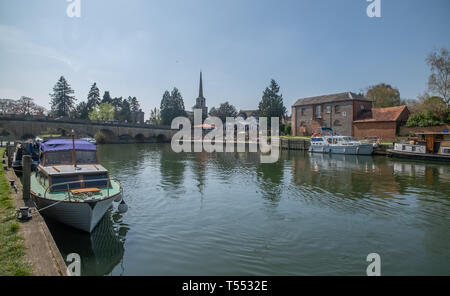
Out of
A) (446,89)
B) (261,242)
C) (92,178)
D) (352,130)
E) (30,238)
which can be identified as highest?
(446,89)

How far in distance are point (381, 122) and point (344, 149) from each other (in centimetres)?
1319

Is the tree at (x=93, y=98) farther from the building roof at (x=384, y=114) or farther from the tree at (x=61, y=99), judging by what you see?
the building roof at (x=384, y=114)

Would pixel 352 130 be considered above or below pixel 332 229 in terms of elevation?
above

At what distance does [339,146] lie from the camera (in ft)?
144

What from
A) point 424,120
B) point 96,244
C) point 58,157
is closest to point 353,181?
point 96,244

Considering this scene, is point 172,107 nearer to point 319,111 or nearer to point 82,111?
point 82,111

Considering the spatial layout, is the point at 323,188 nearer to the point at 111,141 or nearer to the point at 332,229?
the point at 332,229

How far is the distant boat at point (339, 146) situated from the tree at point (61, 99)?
8591 cm

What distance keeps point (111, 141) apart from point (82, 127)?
8233 mm

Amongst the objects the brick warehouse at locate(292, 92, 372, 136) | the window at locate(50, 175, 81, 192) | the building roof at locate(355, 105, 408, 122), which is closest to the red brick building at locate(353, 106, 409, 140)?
the building roof at locate(355, 105, 408, 122)

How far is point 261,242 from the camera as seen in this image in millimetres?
9984

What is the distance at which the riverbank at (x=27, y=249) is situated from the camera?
20.4 feet

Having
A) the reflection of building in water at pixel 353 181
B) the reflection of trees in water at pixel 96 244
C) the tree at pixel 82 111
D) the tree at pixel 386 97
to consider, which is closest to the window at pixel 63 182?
the reflection of trees in water at pixel 96 244

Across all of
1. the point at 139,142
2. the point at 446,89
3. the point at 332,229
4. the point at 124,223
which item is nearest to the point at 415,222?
the point at 332,229
